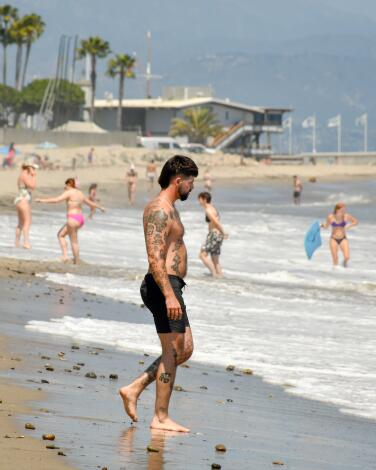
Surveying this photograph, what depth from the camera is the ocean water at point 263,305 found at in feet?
34.9

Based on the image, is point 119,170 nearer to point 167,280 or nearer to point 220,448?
point 167,280

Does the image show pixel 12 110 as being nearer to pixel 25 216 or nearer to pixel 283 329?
pixel 25 216

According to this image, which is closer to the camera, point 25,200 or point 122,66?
point 25,200

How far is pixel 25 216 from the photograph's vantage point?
2219 centimetres

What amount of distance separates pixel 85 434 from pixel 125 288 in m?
10.4

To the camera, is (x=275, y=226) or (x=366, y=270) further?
(x=275, y=226)

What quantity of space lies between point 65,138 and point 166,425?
7795cm

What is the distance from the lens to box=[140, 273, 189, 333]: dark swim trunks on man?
23.3ft

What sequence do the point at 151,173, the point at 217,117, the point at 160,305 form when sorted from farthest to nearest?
1. the point at 217,117
2. the point at 151,173
3. the point at 160,305

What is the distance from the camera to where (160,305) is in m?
7.11


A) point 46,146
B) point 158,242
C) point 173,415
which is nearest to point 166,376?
point 173,415

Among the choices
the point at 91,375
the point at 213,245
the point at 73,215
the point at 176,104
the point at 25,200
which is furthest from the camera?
the point at 176,104

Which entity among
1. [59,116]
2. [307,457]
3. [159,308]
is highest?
[59,116]

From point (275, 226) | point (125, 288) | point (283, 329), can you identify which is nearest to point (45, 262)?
point (125, 288)
